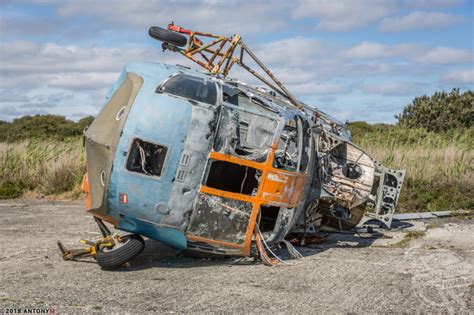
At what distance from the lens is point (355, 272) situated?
9.16m

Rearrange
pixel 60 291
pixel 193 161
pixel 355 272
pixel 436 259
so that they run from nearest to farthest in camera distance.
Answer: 1. pixel 60 291
2. pixel 193 161
3. pixel 355 272
4. pixel 436 259

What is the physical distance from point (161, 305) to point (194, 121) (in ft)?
8.62

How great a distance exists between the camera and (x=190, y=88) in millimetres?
8797

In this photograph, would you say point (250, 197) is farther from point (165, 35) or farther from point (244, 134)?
point (165, 35)

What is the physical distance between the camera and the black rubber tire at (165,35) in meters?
12.0

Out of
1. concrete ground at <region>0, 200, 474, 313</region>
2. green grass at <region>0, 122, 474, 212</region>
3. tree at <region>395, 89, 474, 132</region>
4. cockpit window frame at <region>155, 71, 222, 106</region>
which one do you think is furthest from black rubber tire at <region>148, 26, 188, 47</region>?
tree at <region>395, 89, 474, 132</region>

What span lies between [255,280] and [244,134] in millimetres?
2177

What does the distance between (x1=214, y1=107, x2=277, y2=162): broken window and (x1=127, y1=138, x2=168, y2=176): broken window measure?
2.70ft

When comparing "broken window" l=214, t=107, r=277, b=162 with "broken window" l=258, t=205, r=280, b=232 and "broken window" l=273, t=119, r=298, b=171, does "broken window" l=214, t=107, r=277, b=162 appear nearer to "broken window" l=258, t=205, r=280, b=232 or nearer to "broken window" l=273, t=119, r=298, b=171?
"broken window" l=273, t=119, r=298, b=171

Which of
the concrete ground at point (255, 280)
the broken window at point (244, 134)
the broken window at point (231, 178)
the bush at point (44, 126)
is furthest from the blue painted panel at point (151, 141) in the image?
the bush at point (44, 126)

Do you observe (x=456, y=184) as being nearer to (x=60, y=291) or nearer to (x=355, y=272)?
(x=355, y=272)

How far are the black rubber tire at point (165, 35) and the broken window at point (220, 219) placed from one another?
15.4ft

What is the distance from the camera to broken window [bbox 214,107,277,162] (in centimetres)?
871

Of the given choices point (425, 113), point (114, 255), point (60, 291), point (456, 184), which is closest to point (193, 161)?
point (114, 255)
